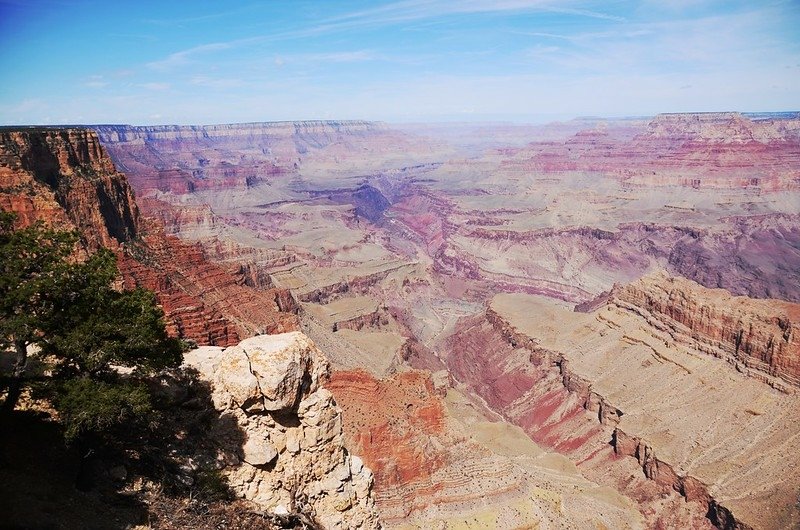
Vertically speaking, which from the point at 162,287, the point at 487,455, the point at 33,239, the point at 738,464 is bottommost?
the point at 738,464

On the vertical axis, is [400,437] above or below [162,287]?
below

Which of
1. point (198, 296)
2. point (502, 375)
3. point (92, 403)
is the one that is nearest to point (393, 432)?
point (92, 403)

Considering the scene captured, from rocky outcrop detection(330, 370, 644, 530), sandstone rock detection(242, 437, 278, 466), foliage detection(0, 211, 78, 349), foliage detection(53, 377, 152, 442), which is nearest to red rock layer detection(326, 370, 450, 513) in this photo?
rocky outcrop detection(330, 370, 644, 530)

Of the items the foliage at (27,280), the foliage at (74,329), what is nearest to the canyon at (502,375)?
the foliage at (74,329)

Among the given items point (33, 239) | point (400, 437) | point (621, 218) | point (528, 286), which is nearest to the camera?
point (33, 239)

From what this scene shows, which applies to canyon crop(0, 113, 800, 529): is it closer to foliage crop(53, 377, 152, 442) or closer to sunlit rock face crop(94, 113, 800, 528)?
sunlit rock face crop(94, 113, 800, 528)

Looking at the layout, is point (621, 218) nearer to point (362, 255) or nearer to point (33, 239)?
Result: point (362, 255)

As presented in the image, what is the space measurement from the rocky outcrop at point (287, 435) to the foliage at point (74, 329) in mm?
2994

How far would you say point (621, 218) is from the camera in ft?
572

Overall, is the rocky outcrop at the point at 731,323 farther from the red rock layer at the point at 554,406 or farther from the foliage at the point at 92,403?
the foliage at the point at 92,403

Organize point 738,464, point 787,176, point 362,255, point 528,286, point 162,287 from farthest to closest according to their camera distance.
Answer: point 787,176 → point 362,255 → point 528,286 → point 162,287 → point 738,464

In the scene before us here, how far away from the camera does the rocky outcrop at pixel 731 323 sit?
55.1 metres

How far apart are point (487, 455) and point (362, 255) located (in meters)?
113

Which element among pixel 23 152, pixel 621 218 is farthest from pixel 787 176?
pixel 23 152
